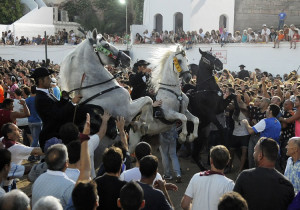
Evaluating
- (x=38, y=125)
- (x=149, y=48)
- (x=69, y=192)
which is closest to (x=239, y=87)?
(x=38, y=125)

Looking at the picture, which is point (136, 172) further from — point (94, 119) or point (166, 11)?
point (166, 11)

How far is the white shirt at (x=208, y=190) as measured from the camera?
426 centimetres

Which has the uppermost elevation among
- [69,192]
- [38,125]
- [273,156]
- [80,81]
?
[80,81]

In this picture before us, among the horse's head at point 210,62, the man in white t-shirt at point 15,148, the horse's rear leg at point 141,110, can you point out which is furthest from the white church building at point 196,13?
the man in white t-shirt at point 15,148

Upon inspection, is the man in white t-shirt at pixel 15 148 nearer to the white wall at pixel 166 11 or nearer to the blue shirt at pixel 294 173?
the blue shirt at pixel 294 173

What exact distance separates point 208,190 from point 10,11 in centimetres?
4413

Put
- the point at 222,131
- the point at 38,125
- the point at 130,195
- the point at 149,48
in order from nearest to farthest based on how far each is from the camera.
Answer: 1. the point at 130,195
2. the point at 222,131
3. the point at 38,125
4. the point at 149,48

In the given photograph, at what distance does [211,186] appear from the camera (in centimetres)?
429

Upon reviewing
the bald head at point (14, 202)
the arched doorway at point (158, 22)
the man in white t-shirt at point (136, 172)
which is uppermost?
the arched doorway at point (158, 22)

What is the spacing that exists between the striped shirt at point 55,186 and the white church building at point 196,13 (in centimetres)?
2680

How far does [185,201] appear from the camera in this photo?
174 inches

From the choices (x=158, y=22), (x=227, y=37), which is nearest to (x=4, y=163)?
(x=227, y=37)

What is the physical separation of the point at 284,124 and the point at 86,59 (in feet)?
12.3

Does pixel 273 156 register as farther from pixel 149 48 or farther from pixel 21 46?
pixel 21 46
